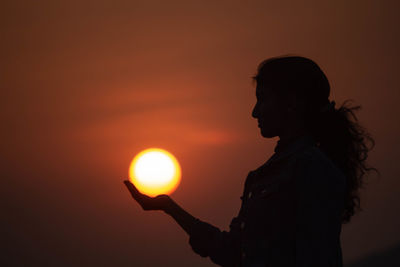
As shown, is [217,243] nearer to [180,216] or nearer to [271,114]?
[180,216]

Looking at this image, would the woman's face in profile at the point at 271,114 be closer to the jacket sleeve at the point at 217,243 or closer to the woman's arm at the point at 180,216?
the jacket sleeve at the point at 217,243

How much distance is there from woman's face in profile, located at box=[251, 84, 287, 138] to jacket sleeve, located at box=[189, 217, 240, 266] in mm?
556

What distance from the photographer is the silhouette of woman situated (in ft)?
10.4

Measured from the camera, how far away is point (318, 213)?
3.14 meters

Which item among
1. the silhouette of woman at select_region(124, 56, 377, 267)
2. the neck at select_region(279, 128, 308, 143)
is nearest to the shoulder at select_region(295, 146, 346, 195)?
the silhouette of woman at select_region(124, 56, 377, 267)

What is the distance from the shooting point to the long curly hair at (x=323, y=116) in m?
3.73

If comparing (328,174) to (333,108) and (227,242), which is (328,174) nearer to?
(333,108)

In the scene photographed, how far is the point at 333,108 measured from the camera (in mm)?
3891

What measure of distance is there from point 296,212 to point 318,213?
107 millimetres

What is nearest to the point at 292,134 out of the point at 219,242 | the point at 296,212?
the point at 296,212

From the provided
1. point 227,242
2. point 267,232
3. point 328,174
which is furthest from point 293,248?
point 227,242

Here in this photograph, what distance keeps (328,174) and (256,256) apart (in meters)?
0.57

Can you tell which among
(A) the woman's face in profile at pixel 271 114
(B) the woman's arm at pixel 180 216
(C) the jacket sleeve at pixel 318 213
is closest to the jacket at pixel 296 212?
(C) the jacket sleeve at pixel 318 213

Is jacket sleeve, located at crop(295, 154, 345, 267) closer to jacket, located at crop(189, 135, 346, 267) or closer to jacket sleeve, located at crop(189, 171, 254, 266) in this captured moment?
jacket, located at crop(189, 135, 346, 267)
